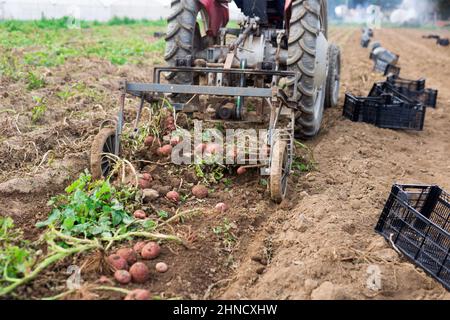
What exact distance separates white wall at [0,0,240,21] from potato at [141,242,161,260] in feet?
84.8

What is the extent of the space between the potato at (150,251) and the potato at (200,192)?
1113 millimetres

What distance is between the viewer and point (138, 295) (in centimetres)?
271

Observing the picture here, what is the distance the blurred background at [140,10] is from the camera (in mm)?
32781

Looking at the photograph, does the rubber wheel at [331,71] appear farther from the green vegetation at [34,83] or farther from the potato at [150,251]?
the potato at [150,251]

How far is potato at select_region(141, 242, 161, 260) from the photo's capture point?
321 centimetres

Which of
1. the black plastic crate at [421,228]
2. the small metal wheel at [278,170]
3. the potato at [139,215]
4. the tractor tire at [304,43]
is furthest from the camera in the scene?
the tractor tire at [304,43]

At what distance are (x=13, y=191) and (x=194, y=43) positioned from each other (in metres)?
2.93

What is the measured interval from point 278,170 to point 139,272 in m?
1.52

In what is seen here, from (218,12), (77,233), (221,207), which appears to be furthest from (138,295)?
(218,12)

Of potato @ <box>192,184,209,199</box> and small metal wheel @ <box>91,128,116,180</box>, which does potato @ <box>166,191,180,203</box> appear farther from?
small metal wheel @ <box>91,128,116,180</box>

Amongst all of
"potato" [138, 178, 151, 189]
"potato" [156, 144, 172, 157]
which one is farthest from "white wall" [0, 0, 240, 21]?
"potato" [138, 178, 151, 189]

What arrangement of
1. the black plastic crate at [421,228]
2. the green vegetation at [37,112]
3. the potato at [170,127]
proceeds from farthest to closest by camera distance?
1. the green vegetation at [37,112]
2. the potato at [170,127]
3. the black plastic crate at [421,228]

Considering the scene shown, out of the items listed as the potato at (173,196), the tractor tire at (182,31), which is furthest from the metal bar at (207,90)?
the tractor tire at (182,31)

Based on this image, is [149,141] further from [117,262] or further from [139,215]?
[117,262]
